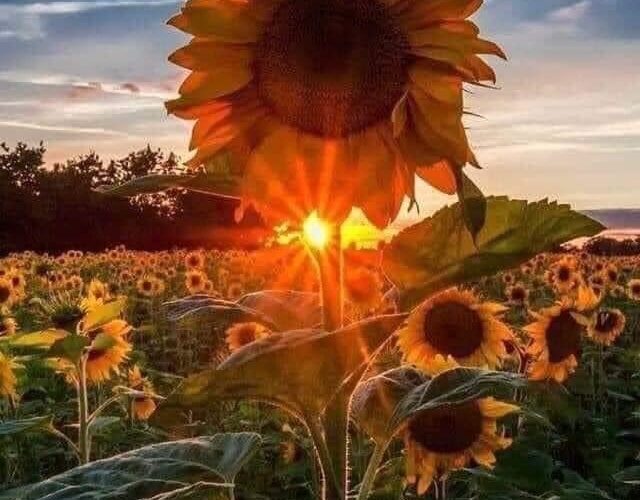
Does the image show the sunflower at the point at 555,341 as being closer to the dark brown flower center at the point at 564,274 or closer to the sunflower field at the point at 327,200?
the sunflower field at the point at 327,200

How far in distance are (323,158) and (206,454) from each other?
34 cm

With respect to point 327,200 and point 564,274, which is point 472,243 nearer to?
point 327,200

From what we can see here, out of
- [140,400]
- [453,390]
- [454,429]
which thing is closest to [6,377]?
[140,400]

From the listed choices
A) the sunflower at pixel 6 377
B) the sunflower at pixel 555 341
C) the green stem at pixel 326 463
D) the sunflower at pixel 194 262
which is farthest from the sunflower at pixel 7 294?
the green stem at pixel 326 463

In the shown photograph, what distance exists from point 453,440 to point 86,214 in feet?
118

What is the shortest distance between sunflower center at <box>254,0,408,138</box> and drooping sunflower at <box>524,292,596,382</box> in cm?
324

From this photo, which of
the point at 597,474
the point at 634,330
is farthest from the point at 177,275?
the point at 597,474

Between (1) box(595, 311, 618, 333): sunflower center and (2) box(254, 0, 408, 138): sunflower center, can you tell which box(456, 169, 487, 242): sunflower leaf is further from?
(1) box(595, 311, 618, 333): sunflower center

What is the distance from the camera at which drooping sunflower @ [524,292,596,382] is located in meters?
4.46

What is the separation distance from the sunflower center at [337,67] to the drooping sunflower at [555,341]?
324 centimetres

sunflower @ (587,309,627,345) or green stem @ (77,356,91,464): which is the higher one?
green stem @ (77,356,91,464)

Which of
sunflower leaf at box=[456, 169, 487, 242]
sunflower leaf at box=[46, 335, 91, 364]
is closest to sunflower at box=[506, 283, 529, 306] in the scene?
sunflower leaf at box=[46, 335, 91, 364]

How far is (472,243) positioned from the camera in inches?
46.3

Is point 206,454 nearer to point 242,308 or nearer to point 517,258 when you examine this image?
point 242,308
